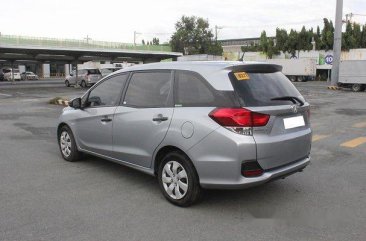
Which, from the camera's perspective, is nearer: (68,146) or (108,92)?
(108,92)

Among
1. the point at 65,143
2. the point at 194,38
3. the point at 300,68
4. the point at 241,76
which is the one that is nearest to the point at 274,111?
the point at 241,76

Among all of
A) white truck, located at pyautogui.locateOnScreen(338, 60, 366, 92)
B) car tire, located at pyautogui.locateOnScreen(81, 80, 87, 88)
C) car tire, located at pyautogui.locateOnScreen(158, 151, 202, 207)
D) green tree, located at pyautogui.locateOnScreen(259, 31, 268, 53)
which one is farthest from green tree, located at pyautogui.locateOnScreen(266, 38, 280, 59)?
car tire, located at pyautogui.locateOnScreen(158, 151, 202, 207)

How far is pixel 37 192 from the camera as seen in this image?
517cm

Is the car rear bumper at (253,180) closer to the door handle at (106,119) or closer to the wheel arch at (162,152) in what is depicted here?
the wheel arch at (162,152)

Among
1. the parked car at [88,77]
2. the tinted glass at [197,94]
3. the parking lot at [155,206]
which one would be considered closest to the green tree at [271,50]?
the parked car at [88,77]

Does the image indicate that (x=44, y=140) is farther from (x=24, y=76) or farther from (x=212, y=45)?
(x=212, y=45)

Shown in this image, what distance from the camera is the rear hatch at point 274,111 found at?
429 centimetres

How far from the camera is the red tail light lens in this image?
418cm

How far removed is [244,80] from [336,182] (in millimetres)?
2417

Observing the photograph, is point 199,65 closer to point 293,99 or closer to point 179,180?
point 293,99

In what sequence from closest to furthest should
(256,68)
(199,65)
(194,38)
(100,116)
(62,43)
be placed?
(256,68) < (199,65) < (100,116) < (62,43) < (194,38)

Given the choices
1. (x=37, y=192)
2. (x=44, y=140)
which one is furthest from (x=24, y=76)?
(x=37, y=192)

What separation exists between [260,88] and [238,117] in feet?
1.81

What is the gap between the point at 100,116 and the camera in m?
5.84
